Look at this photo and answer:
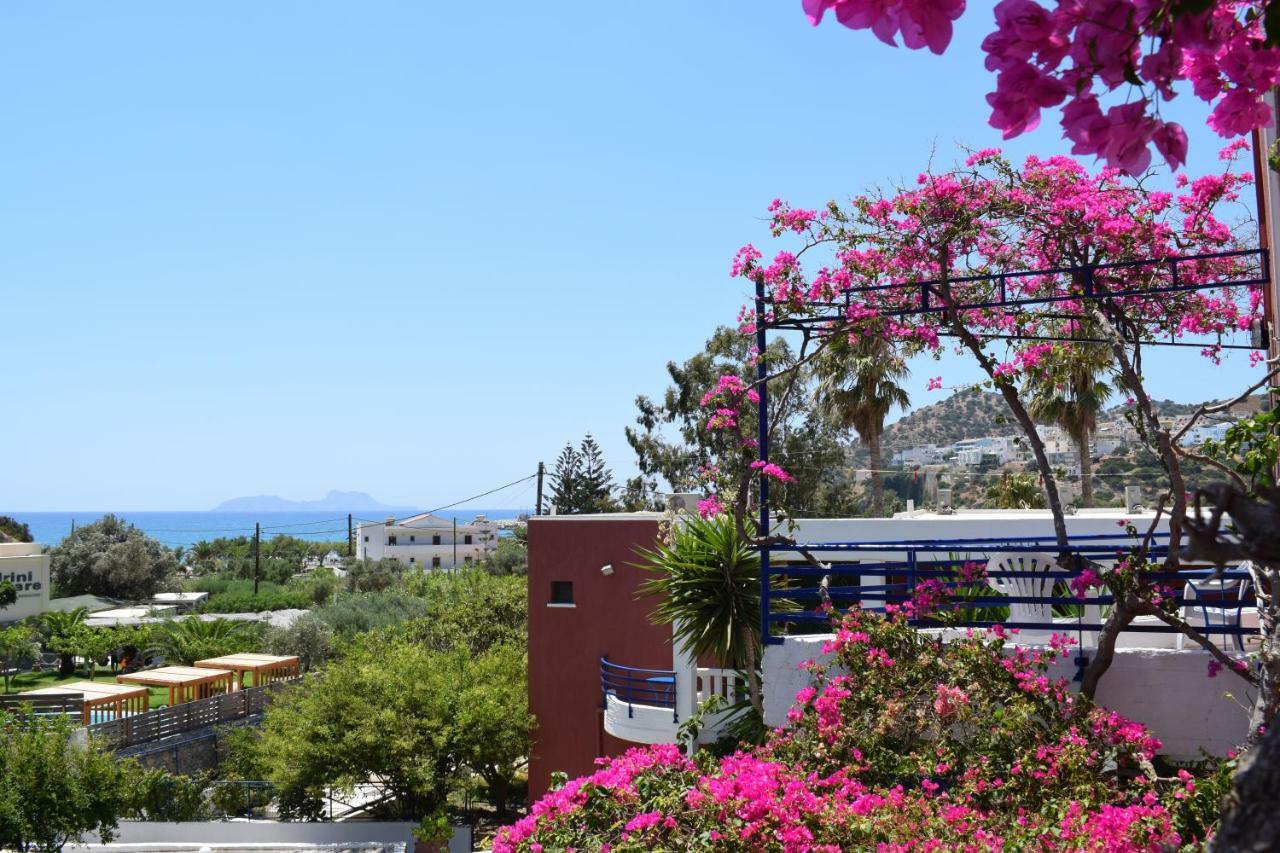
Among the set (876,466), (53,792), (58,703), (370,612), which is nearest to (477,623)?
(370,612)

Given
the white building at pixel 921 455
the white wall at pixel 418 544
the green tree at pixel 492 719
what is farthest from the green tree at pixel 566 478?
the white wall at pixel 418 544

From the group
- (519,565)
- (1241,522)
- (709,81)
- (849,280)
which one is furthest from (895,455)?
(1241,522)

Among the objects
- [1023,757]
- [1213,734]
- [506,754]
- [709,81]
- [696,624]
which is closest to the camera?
[1023,757]

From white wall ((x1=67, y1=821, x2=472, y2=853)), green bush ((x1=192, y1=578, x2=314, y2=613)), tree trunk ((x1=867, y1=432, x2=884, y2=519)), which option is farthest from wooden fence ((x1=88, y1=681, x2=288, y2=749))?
green bush ((x1=192, y1=578, x2=314, y2=613))

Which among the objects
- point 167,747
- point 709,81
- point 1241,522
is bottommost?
point 167,747

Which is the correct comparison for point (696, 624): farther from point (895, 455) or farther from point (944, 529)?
point (895, 455)

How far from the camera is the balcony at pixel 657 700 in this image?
12930mm

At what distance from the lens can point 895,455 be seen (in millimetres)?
51938

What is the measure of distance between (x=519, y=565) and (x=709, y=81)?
3942 cm

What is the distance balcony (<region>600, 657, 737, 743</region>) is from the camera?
12.9 meters

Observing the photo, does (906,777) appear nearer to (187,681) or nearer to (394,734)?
(394,734)

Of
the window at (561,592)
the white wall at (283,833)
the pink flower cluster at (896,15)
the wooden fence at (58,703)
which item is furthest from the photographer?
the wooden fence at (58,703)

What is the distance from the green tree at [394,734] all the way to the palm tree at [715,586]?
6.57m

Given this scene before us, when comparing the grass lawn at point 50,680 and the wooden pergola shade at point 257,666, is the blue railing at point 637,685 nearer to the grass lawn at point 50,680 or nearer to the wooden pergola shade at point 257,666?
the wooden pergola shade at point 257,666
